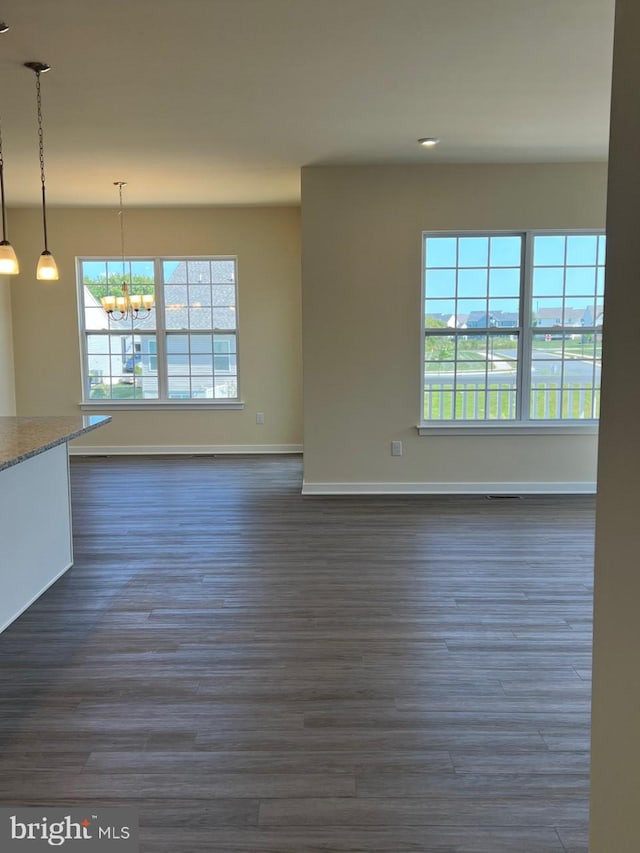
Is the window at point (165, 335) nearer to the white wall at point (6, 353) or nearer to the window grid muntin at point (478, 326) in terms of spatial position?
the white wall at point (6, 353)

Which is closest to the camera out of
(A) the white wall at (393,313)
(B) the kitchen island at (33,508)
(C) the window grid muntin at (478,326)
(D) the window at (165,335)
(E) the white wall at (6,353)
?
(B) the kitchen island at (33,508)

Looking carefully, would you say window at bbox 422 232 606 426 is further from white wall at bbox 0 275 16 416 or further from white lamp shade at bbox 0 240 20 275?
white wall at bbox 0 275 16 416

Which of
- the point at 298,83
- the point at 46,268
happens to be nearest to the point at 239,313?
the point at 46,268

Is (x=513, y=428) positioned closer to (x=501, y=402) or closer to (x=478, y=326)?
(x=501, y=402)

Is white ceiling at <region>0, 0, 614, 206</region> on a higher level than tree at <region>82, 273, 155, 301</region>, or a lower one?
higher

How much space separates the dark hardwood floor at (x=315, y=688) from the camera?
192 cm

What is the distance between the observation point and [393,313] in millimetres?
5648

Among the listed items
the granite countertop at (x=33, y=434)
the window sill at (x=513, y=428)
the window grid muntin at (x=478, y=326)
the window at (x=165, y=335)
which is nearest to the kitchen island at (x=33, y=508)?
the granite countertop at (x=33, y=434)

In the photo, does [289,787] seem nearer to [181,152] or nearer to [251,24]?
[251,24]

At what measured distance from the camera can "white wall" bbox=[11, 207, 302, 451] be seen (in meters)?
7.57

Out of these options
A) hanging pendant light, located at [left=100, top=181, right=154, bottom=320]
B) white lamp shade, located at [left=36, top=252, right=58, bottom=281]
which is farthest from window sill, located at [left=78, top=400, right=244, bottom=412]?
white lamp shade, located at [left=36, top=252, right=58, bottom=281]

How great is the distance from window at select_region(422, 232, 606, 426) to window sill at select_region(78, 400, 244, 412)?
296 cm

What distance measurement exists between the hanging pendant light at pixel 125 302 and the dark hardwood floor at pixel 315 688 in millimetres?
3180

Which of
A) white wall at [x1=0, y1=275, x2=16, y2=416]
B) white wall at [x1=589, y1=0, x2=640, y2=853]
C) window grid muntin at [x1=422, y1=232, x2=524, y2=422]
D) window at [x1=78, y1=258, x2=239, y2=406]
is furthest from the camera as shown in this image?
window at [x1=78, y1=258, x2=239, y2=406]
